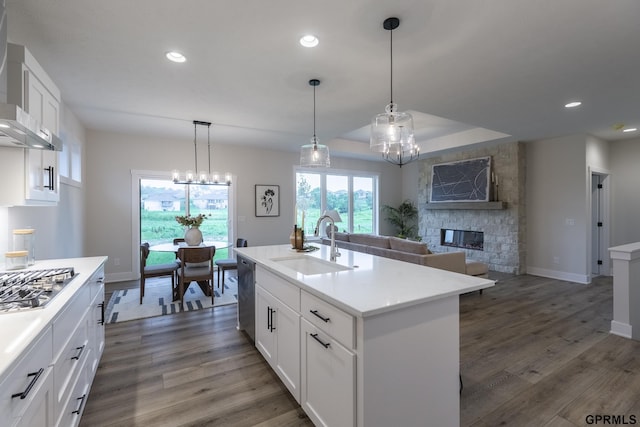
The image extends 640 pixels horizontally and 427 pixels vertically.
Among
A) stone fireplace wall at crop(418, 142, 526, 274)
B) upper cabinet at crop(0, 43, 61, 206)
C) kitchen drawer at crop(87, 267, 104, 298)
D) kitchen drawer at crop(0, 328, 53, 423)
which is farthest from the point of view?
stone fireplace wall at crop(418, 142, 526, 274)

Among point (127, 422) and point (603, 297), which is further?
point (603, 297)

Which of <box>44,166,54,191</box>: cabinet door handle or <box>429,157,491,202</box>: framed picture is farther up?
<box>429,157,491,202</box>: framed picture

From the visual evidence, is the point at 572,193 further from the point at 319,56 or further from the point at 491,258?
the point at 319,56

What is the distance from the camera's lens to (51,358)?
1275 millimetres

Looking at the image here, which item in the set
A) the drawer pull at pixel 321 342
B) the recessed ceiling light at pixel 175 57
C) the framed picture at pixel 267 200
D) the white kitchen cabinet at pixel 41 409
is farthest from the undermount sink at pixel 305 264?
the framed picture at pixel 267 200

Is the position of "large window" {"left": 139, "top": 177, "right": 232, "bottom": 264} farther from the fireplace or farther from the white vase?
the fireplace

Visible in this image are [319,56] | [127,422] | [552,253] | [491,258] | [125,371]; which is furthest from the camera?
[491,258]

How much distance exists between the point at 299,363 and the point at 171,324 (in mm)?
2165

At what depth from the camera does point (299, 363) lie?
71.9 inches

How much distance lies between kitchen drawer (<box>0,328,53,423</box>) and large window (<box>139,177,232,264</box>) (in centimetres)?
464

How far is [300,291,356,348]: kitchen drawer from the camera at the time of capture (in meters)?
1.36

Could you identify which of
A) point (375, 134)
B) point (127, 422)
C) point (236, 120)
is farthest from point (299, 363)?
point (236, 120)

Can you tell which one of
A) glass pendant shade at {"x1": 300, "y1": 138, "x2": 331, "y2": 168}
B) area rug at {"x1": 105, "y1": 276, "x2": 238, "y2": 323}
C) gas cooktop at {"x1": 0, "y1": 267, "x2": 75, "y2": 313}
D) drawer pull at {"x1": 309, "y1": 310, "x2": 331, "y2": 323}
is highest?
glass pendant shade at {"x1": 300, "y1": 138, "x2": 331, "y2": 168}

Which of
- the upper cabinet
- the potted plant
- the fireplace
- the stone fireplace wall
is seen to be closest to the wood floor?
the upper cabinet
